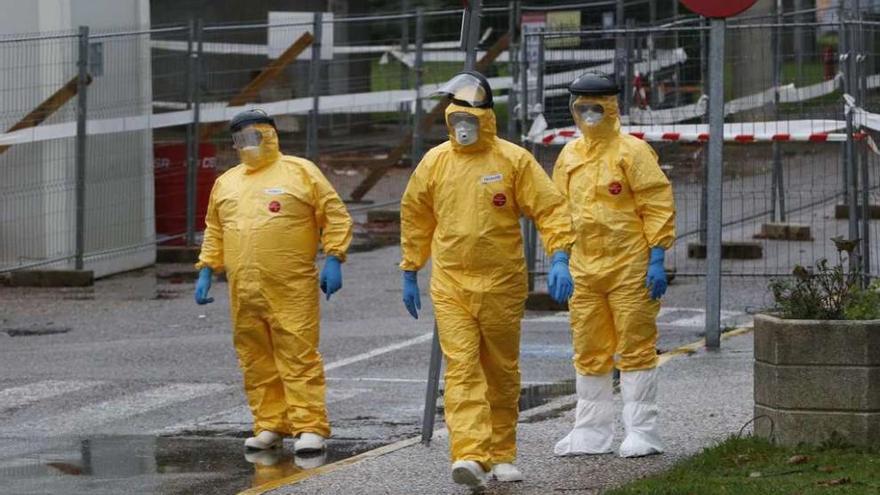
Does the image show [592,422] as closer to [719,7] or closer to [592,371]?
[592,371]

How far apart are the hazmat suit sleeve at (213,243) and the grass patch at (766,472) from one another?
2.78 m

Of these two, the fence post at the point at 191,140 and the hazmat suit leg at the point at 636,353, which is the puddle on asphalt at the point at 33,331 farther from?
the hazmat suit leg at the point at 636,353

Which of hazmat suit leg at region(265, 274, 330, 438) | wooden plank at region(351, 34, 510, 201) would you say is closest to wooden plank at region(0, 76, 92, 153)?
wooden plank at region(351, 34, 510, 201)

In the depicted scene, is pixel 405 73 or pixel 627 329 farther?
pixel 405 73

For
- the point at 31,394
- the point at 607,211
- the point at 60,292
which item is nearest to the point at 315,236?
the point at 607,211

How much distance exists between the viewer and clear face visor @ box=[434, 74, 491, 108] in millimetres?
8180

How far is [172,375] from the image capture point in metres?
12.0

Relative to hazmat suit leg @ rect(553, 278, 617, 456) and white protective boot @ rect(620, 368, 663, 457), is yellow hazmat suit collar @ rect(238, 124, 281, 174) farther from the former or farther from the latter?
white protective boot @ rect(620, 368, 663, 457)

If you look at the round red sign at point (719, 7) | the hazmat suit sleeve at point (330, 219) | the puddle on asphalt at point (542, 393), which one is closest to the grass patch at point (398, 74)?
the round red sign at point (719, 7)

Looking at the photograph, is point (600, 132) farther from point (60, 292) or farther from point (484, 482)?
point (60, 292)

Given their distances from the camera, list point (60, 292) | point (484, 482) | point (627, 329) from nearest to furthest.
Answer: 1. point (484, 482)
2. point (627, 329)
3. point (60, 292)

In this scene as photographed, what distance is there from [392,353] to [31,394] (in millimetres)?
2646

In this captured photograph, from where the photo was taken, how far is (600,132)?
29.4ft

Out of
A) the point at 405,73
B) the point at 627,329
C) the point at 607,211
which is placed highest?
the point at 405,73
